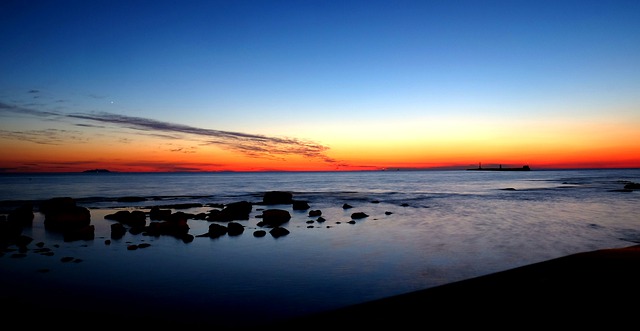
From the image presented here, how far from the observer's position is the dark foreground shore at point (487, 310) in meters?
7.78

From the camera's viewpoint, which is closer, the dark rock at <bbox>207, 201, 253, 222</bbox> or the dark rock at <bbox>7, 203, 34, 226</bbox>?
the dark rock at <bbox>7, 203, 34, 226</bbox>

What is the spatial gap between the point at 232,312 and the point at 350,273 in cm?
575

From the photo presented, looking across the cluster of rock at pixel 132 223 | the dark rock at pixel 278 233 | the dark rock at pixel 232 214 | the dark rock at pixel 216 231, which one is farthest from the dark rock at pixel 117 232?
the dark rock at pixel 278 233

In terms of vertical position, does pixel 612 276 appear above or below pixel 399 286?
above

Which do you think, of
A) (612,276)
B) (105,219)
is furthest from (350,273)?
(105,219)

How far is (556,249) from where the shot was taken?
19203 millimetres

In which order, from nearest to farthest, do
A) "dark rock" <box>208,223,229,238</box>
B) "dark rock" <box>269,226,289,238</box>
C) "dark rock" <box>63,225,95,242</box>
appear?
"dark rock" <box>63,225,95,242</box>
"dark rock" <box>208,223,229,238</box>
"dark rock" <box>269,226,289,238</box>

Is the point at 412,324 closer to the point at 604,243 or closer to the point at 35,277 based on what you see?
the point at 35,277

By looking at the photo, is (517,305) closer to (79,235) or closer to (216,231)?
(216,231)

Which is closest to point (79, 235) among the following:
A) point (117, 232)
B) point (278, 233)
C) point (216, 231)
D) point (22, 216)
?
point (117, 232)

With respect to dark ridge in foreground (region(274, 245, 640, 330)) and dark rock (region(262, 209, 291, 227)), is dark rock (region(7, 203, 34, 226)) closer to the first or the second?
dark rock (region(262, 209, 291, 227))

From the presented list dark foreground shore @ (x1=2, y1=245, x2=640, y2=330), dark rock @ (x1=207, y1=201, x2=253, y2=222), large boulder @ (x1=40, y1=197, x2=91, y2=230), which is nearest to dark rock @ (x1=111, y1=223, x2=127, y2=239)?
large boulder @ (x1=40, y1=197, x2=91, y2=230)

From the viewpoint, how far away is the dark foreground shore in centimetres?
778

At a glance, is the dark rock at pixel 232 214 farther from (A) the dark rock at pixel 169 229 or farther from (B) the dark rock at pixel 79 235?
(B) the dark rock at pixel 79 235
